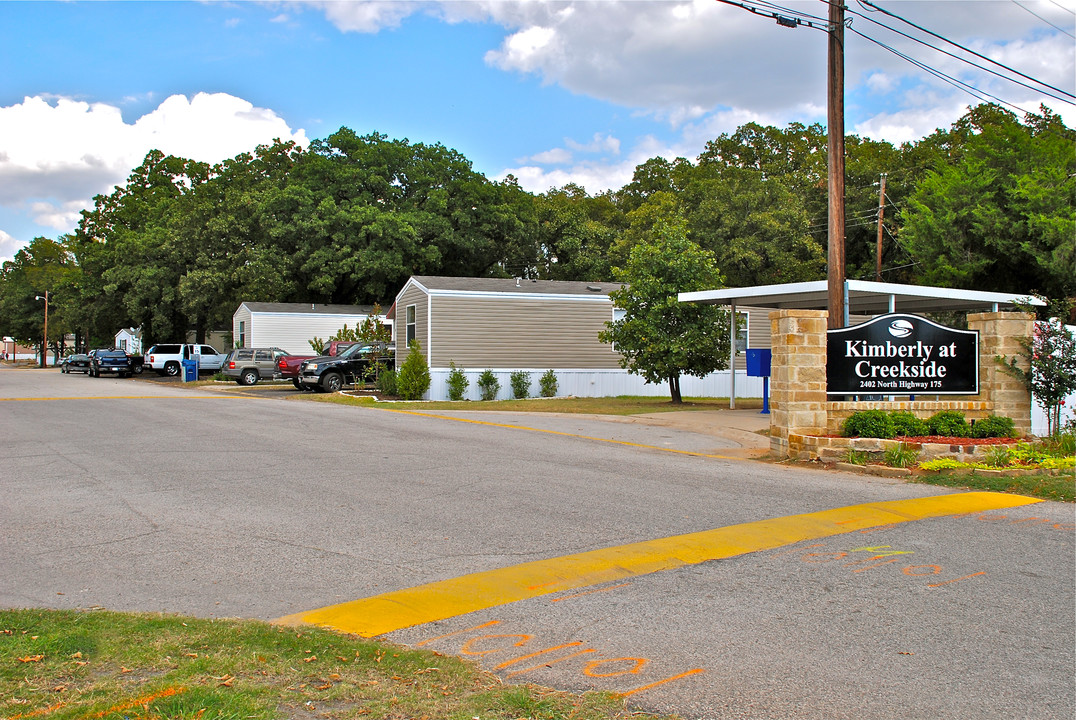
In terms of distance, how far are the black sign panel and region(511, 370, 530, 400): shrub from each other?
50.9 ft

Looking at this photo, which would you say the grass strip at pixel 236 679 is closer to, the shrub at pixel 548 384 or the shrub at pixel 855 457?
the shrub at pixel 855 457

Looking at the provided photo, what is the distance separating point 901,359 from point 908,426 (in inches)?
44.1

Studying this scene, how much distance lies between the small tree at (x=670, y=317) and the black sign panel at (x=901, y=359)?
9.93 m

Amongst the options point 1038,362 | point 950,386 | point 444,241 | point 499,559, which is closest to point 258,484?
point 499,559

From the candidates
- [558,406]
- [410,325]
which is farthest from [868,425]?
[410,325]

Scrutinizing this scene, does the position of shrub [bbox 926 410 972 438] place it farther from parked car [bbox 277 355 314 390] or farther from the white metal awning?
parked car [bbox 277 355 314 390]

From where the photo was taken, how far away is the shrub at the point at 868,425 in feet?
38.8

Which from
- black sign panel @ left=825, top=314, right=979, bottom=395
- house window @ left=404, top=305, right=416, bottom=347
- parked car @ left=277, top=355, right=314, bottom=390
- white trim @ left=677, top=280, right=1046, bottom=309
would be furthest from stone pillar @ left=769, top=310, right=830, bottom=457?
parked car @ left=277, top=355, right=314, bottom=390

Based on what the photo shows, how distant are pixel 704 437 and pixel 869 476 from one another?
441 centimetres

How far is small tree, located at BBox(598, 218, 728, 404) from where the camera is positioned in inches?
892

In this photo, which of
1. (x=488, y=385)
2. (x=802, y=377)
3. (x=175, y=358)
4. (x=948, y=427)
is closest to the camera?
(x=948, y=427)

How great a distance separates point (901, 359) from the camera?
12.5 metres

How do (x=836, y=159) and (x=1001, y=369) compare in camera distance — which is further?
(x=836, y=159)

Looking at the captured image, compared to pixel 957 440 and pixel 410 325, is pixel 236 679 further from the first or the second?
pixel 410 325
